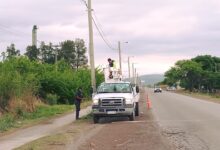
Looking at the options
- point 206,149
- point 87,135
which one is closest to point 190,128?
point 87,135

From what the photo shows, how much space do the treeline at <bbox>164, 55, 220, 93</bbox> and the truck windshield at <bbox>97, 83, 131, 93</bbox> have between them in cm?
10773

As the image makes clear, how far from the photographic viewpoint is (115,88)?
84.3 ft

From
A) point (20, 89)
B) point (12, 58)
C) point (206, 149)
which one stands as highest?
point (12, 58)

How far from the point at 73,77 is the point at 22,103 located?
18.5 m

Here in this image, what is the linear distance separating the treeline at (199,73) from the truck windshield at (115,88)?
353 ft

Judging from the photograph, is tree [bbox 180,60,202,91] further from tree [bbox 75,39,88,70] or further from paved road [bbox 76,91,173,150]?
paved road [bbox 76,91,173,150]

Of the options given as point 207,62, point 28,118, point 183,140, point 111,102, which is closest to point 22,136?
point 111,102

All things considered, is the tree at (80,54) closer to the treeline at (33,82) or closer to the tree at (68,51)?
the tree at (68,51)

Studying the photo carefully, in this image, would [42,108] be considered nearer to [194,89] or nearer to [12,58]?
[12,58]

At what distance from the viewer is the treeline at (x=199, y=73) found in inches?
5369

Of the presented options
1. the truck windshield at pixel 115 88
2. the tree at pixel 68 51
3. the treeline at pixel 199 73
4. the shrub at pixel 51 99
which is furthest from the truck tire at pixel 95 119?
the treeline at pixel 199 73

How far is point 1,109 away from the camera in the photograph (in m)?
27.4

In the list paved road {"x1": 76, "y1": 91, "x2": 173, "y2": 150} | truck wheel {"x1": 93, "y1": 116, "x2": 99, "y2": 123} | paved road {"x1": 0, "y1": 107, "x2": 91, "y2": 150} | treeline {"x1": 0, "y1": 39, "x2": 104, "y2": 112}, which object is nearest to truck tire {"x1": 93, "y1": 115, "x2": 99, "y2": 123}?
truck wheel {"x1": 93, "y1": 116, "x2": 99, "y2": 123}

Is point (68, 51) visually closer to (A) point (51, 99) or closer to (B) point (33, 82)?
(A) point (51, 99)
